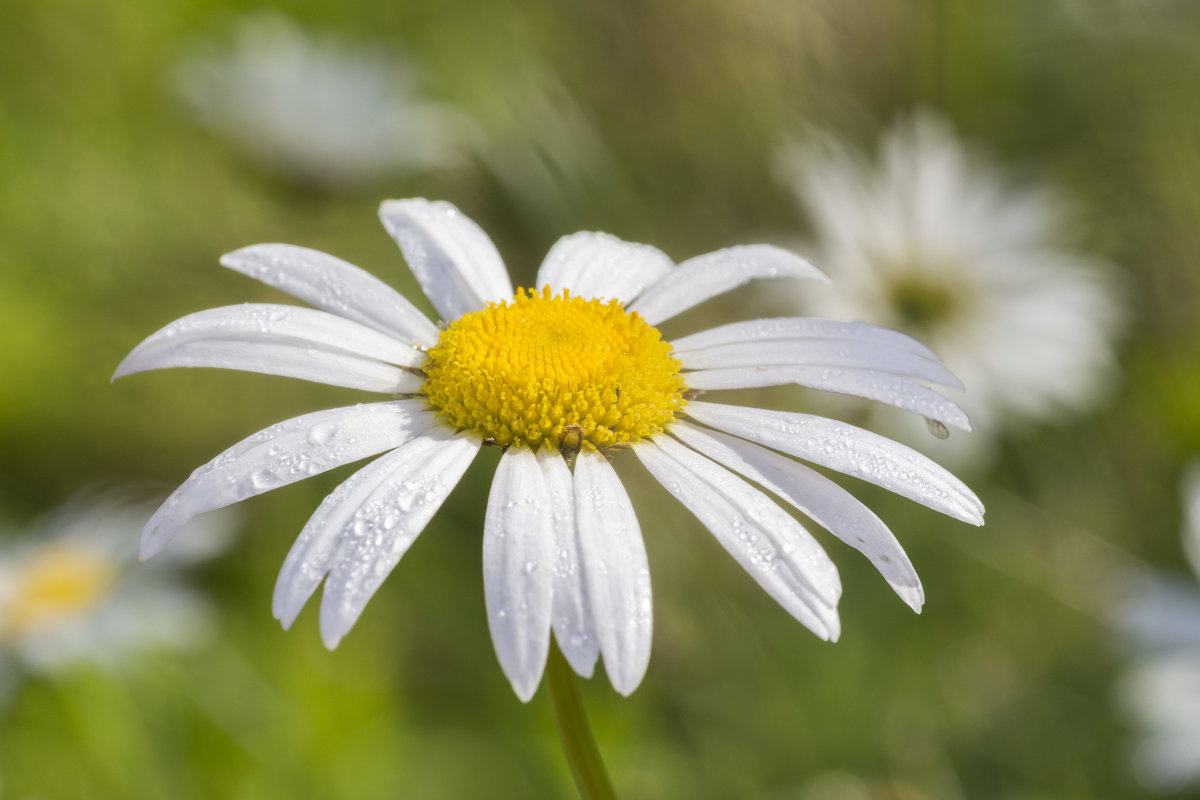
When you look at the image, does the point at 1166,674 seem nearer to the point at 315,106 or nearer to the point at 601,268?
the point at 601,268

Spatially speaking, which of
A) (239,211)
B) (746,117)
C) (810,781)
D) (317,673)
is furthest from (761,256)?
(239,211)

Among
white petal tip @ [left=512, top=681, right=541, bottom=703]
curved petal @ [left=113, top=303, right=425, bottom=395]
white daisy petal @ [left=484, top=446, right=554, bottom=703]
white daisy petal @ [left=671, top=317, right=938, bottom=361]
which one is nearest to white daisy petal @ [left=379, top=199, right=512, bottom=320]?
curved petal @ [left=113, top=303, right=425, bottom=395]

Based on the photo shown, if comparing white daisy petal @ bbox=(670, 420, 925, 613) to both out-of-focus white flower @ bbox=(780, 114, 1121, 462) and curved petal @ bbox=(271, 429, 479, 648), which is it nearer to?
curved petal @ bbox=(271, 429, 479, 648)

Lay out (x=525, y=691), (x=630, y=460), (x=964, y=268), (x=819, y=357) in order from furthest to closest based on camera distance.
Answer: (x=964, y=268) → (x=630, y=460) → (x=819, y=357) → (x=525, y=691)

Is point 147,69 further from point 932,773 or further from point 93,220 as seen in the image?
point 932,773

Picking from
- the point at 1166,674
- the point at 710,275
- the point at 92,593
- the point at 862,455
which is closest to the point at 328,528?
the point at 862,455
